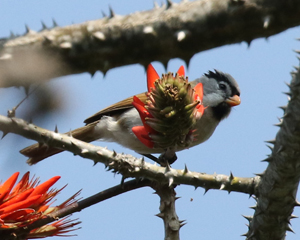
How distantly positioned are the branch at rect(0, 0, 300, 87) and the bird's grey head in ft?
15.8

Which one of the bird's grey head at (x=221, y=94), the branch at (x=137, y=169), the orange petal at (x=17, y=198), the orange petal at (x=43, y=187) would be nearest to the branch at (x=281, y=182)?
the branch at (x=137, y=169)

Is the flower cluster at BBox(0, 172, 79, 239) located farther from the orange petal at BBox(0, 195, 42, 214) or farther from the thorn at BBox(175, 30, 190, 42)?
the thorn at BBox(175, 30, 190, 42)

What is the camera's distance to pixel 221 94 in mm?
5883

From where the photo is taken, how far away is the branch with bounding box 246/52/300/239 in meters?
1.97

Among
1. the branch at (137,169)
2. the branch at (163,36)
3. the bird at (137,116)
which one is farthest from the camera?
the bird at (137,116)

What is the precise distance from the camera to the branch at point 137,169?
1764 millimetres

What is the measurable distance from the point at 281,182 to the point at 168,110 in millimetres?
795

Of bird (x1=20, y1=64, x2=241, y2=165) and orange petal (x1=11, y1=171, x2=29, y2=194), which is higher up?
bird (x1=20, y1=64, x2=241, y2=165)

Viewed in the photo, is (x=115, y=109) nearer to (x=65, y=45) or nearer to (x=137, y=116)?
(x=137, y=116)

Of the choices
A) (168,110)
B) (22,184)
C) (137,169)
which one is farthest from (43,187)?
(168,110)

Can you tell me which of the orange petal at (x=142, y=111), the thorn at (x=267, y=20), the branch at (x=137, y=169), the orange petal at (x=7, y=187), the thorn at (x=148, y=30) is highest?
the orange petal at (x=142, y=111)

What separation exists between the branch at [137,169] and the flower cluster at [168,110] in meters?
0.14

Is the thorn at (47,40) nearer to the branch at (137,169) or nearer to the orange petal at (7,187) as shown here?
the branch at (137,169)

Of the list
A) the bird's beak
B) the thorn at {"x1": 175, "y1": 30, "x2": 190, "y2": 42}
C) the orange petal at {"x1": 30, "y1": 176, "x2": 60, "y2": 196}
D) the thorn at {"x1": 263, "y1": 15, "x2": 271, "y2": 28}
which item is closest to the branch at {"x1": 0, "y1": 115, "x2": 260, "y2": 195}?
the orange petal at {"x1": 30, "y1": 176, "x2": 60, "y2": 196}
